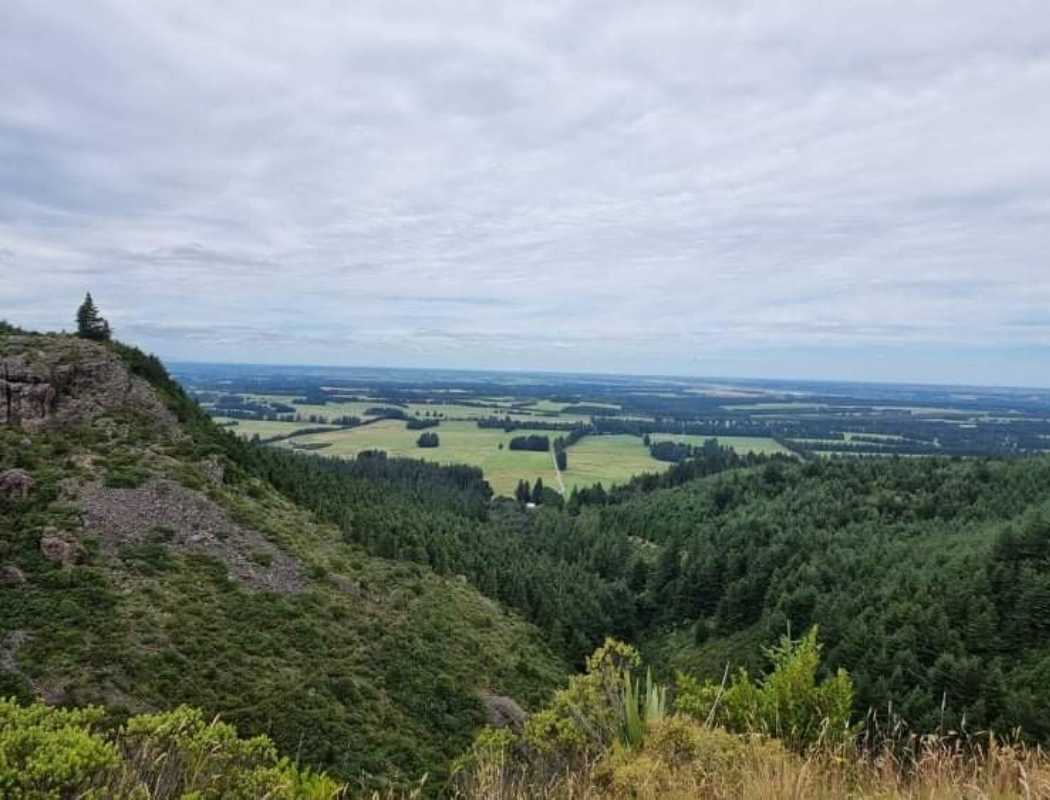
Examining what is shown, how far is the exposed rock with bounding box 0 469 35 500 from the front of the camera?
38.0 meters

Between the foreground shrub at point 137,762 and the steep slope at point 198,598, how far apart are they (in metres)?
16.8

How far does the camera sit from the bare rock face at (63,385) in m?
46.2

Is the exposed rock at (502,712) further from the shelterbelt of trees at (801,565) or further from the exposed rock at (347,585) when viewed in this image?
the shelterbelt of trees at (801,565)

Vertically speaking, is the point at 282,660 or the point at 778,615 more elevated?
the point at 282,660

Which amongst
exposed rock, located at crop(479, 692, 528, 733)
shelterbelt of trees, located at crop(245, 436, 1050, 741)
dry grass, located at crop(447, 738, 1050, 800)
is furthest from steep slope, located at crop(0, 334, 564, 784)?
dry grass, located at crop(447, 738, 1050, 800)

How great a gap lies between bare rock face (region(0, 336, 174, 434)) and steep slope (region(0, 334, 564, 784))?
0.13m

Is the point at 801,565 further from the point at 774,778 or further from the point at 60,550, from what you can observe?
the point at 774,778

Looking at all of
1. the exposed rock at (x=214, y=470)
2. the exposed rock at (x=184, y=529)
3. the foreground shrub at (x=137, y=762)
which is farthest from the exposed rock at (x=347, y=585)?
the foreground shrub at (x=137, y=762)

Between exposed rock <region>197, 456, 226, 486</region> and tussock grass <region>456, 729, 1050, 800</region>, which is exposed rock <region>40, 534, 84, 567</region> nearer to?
exposed rock <region>197, 456, 226, 486</region>

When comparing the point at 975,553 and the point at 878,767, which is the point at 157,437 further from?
the point at 975,553

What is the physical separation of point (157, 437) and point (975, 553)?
219 ft

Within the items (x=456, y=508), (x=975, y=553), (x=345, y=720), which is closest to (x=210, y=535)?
(x=345, y=720)

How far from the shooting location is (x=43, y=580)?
3288 cm

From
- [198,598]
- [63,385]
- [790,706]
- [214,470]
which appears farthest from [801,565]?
[63,385]
